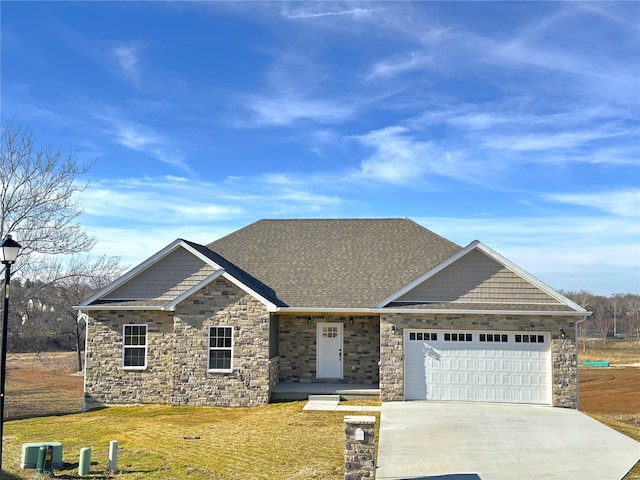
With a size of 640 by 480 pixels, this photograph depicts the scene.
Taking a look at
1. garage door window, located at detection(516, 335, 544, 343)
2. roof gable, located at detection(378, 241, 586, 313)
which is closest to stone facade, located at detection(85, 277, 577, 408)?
garage door window, located at detection(516, 335, 544, 343)

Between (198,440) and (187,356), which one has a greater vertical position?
(187,356)

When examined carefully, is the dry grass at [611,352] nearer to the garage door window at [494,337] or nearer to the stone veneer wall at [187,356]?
the garage door window at [494,337]

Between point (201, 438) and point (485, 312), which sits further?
point (485, 312)

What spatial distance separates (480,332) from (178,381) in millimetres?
9685


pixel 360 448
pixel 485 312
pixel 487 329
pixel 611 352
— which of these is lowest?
pixel 611 352

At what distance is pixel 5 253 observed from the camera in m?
10.4

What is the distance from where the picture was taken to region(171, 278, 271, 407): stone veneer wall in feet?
59.8

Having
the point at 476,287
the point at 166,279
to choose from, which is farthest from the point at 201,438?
the point at 476,287

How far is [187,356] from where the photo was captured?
730 inches

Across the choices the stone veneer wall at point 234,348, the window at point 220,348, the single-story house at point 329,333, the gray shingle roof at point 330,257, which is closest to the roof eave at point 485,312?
the single-story house at point 329,333

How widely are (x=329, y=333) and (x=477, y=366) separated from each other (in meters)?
5.19

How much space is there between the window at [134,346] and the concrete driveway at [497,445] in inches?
324

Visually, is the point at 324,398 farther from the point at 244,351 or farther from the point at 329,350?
the point at 244,351

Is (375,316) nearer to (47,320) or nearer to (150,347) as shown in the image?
(150,347)
